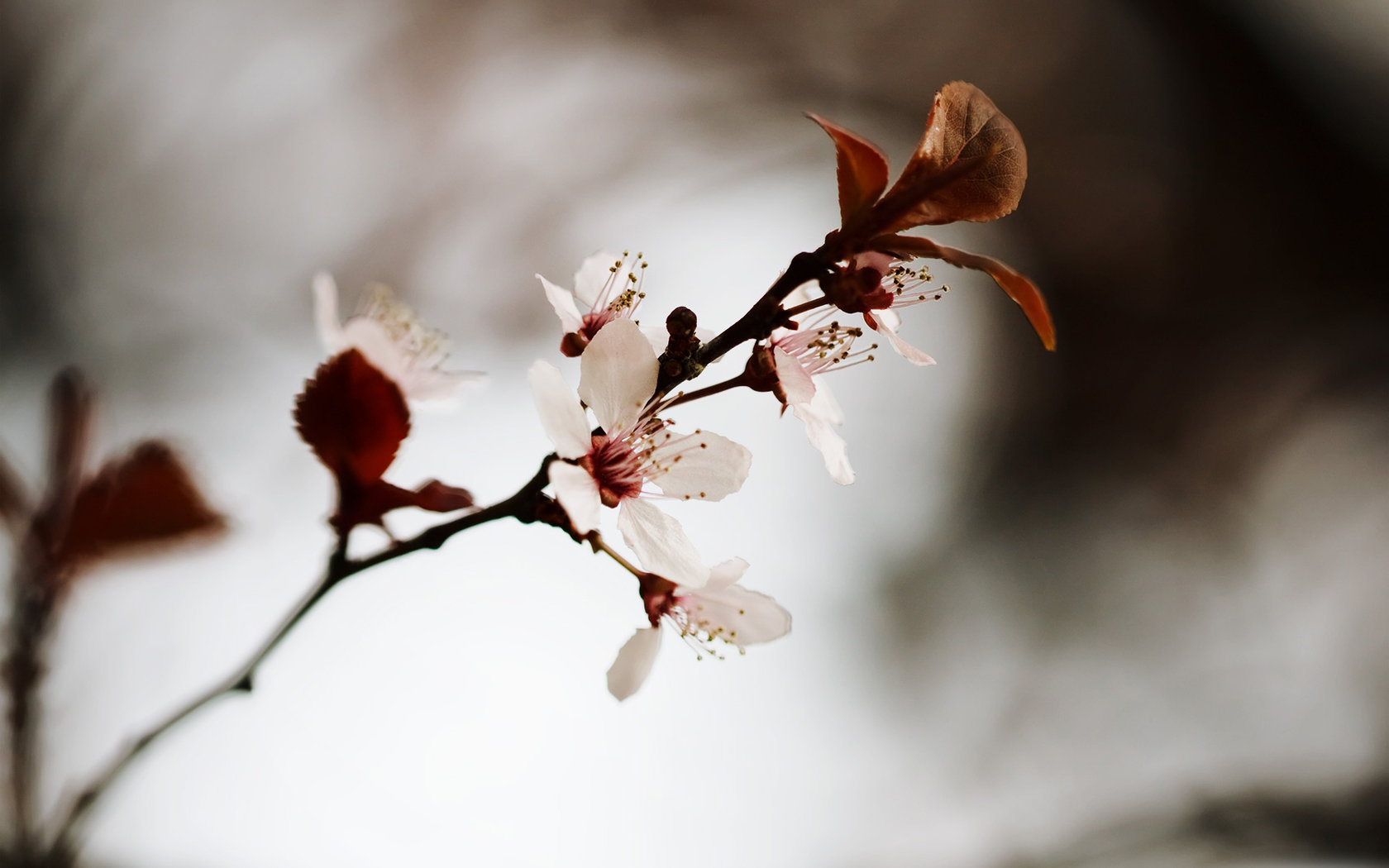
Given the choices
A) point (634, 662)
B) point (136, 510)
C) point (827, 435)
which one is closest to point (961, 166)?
point (827, 435)

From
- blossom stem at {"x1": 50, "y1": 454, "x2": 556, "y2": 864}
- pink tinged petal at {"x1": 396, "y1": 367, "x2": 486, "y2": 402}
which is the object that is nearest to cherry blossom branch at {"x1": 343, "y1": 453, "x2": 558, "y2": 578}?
blossom stem at {"x1": 50, "y1": 454, "x2": 556, "y2": 864}

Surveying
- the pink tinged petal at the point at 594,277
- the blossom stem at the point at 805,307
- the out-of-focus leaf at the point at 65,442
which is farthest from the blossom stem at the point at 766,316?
the out-of-focus leaf at the point at 65,442

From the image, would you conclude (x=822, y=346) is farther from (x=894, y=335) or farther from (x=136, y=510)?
(x=136, y=510)

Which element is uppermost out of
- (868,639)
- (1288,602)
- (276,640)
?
(1288,602)

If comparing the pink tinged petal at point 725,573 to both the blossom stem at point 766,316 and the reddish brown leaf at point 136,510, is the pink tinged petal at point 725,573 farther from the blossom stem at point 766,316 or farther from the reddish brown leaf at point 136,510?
the reddish brown leaf at point 136,510

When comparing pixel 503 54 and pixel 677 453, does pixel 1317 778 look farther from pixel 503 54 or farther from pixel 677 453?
pixel 503 54

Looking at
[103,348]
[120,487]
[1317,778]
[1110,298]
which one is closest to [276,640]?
[120,487]
